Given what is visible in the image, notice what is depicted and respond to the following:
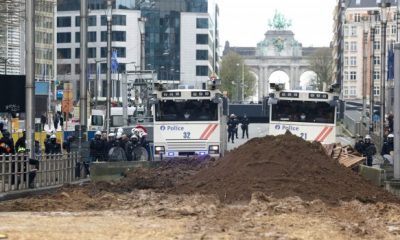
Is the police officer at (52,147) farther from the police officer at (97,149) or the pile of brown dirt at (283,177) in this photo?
the pile of brown dirt at (283,177)

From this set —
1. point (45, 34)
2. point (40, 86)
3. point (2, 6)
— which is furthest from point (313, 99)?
point (45, 34)

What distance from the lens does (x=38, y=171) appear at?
88.8ft

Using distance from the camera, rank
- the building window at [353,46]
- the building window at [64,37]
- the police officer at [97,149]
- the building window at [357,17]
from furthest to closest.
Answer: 1. the building window at [353,46]
2. the building window at [357,17]
3. the building window at [64,37]
4. the police officer at [97,149]

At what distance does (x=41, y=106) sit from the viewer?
213ft

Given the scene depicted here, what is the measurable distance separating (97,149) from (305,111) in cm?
789

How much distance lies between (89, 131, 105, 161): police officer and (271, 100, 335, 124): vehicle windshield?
6576 millimetres

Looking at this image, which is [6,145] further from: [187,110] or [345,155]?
[345,155]

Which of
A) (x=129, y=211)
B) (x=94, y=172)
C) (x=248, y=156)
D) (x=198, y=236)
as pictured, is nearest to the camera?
(x=198, y=236)

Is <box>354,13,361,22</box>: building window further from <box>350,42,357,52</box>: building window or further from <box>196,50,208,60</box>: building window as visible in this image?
<box>196,50,208,60</box>: building window

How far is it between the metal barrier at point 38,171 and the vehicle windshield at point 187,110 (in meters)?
3.60

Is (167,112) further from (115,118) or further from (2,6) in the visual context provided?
(115,118)

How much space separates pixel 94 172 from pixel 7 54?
1374 inches

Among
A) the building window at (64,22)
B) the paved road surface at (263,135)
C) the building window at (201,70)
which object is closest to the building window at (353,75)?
the building window at (201,70)

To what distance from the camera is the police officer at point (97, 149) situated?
114 feet
